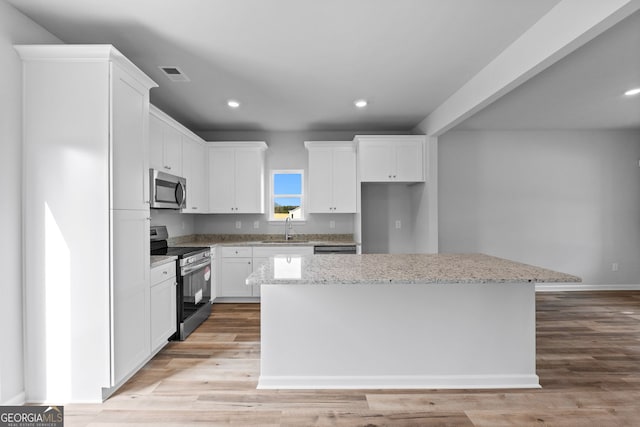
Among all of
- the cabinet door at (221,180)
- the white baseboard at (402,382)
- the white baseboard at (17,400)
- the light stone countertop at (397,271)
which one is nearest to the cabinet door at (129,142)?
the light stone countertop at (397,271)

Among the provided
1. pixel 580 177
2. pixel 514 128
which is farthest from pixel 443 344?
pixel 580 177

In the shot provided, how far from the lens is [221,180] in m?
4.95

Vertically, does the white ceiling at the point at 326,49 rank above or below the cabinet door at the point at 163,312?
above

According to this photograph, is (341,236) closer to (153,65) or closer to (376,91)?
(376,91)

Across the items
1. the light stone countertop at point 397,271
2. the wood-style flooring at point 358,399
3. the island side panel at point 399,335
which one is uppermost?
the light stone countertop at point 397,271

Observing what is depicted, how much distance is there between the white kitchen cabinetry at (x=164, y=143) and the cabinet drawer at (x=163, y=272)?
98 cm

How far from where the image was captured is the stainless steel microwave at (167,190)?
3145mm

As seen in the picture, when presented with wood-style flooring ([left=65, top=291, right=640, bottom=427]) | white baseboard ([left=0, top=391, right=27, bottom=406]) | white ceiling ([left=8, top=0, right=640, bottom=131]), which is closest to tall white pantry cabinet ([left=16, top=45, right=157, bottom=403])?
white baseboard ([left=0, top=391, right=27, bottom=406])

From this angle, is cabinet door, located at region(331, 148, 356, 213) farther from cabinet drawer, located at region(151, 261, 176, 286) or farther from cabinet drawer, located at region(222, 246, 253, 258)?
cabinet drawer, located at region(151, 261, 176, 286)

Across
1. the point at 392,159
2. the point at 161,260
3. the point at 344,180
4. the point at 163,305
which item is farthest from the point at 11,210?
the point at 392,159

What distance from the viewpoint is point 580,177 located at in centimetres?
542

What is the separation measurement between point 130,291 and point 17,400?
87cm

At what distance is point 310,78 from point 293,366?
2.56m

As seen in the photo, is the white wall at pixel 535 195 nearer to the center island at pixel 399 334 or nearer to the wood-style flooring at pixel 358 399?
the wood-style flooring at pixel 358 399
